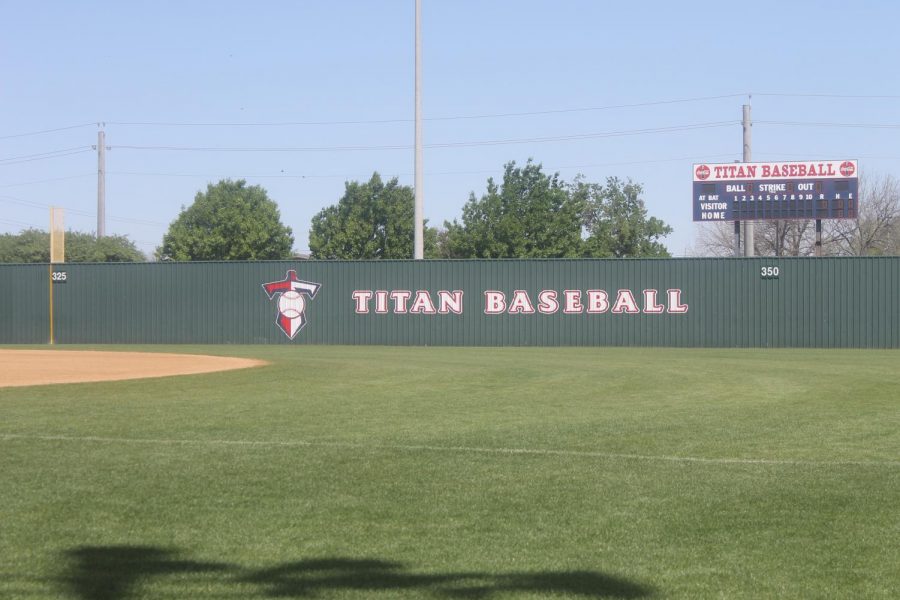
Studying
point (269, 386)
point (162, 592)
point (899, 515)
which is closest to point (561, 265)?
point (269, 386)

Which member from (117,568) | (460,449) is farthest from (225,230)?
(117,568)

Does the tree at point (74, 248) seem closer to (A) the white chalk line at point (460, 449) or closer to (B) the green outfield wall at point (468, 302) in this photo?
(B) the green outfield wall at point (468, 302)

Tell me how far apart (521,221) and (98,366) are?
35.7 metres

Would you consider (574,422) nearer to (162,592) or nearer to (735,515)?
(735,515)

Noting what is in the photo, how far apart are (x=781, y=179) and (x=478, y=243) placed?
75.8 ft

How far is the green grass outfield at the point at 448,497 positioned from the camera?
16.5ft

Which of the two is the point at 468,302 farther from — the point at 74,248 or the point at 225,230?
the point at 74,248

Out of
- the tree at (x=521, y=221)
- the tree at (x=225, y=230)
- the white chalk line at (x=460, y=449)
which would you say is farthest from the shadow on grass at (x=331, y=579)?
the tree at (x=225, y=230)

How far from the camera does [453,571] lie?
5.12m

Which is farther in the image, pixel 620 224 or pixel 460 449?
pixel 620 224

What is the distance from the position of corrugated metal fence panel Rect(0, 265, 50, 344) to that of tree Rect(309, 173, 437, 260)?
22.6 meters

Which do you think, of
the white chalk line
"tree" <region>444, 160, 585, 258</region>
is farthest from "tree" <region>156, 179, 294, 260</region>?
the white chalk line

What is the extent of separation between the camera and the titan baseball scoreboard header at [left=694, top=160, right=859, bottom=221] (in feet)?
107

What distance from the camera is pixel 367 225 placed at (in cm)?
5697
